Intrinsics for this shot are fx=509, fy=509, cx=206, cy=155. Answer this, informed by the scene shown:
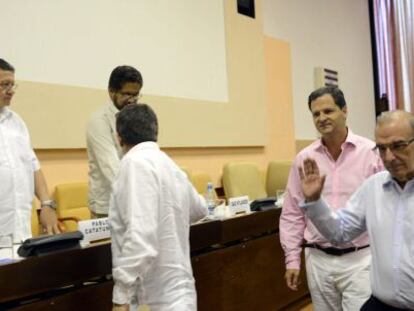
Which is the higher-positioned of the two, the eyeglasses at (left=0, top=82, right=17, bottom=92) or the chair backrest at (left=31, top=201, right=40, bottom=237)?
the eyeglasses at (left=0, top=82, right=17, bottom=92)

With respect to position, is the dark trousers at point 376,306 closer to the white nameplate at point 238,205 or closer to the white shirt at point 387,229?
the white shirt at point 387,229

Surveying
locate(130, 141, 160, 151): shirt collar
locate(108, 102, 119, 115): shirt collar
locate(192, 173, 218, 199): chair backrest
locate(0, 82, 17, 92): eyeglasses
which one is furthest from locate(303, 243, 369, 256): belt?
locate(192, 173, 218, 199): chair backrest

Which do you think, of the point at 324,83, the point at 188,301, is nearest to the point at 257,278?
the point at 188,301

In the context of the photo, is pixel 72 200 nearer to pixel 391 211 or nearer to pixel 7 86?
pixel 7 86

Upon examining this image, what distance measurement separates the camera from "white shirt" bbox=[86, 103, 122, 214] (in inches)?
97.8

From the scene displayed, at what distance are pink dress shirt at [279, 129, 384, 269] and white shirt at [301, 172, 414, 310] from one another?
33 centimetres

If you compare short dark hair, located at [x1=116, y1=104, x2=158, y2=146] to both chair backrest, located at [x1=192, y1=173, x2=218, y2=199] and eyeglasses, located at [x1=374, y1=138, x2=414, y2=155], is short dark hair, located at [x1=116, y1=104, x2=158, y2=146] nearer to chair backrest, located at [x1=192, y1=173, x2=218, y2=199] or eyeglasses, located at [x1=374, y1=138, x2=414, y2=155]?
eyeglasses, located at [x1=374, y1=138, x2=414, y2=155]

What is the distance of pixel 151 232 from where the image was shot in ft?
5.49

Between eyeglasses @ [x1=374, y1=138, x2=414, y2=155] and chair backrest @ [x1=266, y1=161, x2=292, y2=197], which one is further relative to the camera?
chair backrest @ [x1=266, y1=161, x2=292, y2=197]

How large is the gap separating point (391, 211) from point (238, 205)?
1.59 meters

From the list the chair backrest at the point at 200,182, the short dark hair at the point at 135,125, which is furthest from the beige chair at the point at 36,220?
the short dark hair at the point at 135,125

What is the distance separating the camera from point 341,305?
2164 millimetres

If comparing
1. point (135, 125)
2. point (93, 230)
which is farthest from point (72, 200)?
point (135, 125)

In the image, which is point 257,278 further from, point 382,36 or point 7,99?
point 382,36
